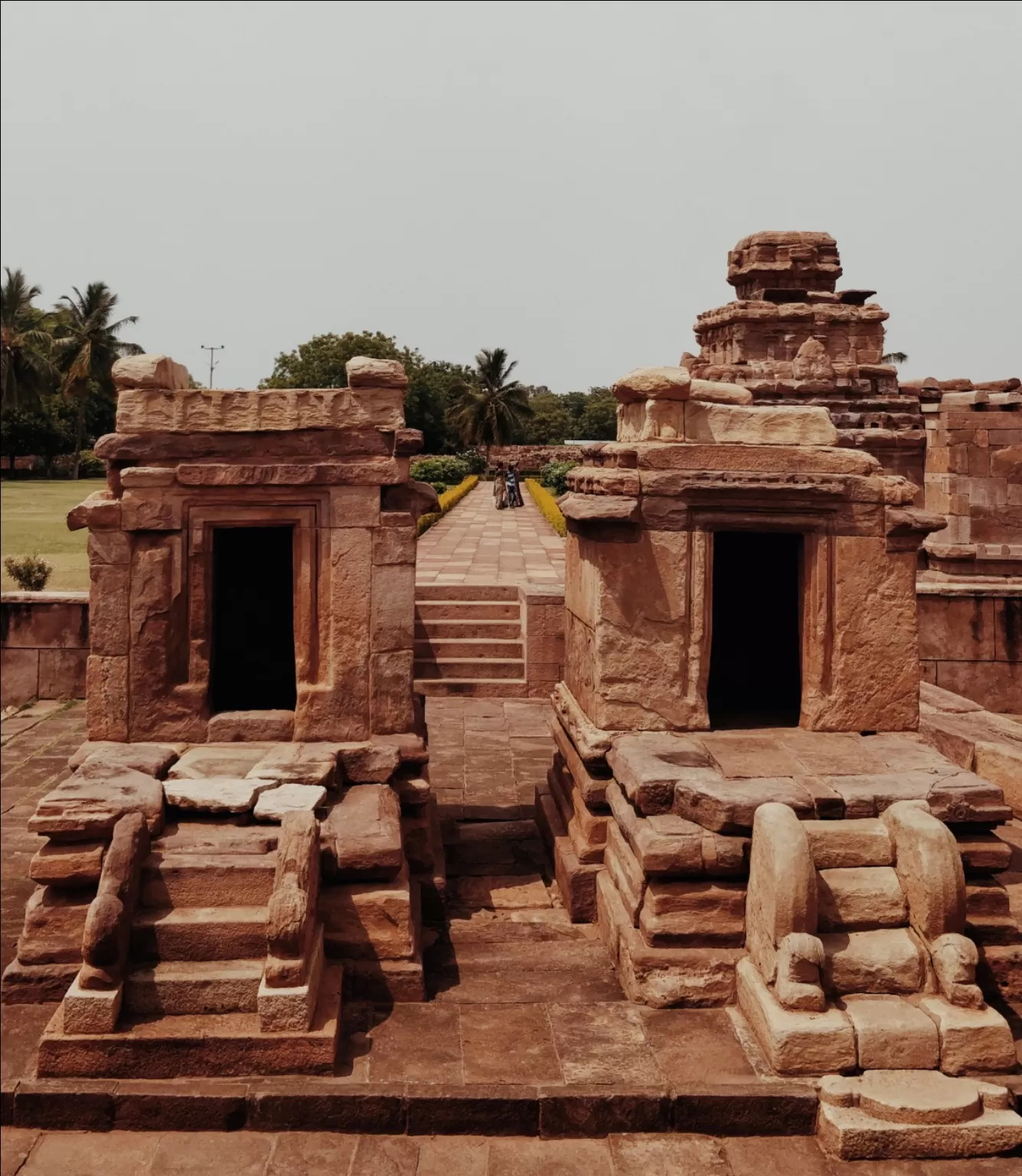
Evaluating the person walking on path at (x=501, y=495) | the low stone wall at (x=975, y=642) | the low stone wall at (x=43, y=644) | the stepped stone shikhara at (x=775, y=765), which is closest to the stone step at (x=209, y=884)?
the stepped stone shikhara at (x=775, y=765)

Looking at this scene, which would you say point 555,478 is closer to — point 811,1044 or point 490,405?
point 490,405

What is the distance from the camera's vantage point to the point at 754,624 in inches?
360

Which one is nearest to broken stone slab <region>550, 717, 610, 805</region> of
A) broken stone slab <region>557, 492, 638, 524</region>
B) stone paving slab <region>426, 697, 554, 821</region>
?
broken stone slab <region>557, 492, 638, 524</region>

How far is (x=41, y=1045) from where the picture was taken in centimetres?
486

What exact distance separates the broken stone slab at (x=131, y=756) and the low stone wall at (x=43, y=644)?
768 centimetres

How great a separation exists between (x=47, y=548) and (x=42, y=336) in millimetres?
24269

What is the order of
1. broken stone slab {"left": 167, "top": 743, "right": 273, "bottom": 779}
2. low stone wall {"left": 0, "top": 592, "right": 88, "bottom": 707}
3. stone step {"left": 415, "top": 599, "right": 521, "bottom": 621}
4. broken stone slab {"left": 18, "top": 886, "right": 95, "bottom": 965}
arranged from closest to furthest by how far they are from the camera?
broken stone slab {"left": 18, "top": 886, "right": 95, "bottom": 965}, broken stone slab {"left": 167, "top": 743, "right": 273, "bottom": 779}, low stone wall {"left": 0, "top": 592, "right": 88, "bottom": 707}, stone step {"left": 415, "top": 599, "right": 521, "bottom": 621}

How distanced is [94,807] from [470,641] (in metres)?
9.55

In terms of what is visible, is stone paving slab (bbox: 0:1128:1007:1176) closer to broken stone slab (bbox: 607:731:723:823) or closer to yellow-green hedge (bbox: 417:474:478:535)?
broken stone slab (bbox: 607:731:723:823)

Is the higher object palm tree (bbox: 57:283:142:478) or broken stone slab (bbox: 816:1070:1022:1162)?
palm tree (bbox: 57:283:142:478)

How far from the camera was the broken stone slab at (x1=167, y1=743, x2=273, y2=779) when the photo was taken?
6.32 metres

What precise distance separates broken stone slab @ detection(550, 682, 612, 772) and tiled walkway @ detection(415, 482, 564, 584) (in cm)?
351

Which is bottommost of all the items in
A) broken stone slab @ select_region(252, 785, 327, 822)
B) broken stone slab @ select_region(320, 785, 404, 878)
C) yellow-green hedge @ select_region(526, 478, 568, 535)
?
broken stone slab @ select_region(320, 785, 404, 878)

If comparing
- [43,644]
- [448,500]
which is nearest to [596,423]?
[448,500]
